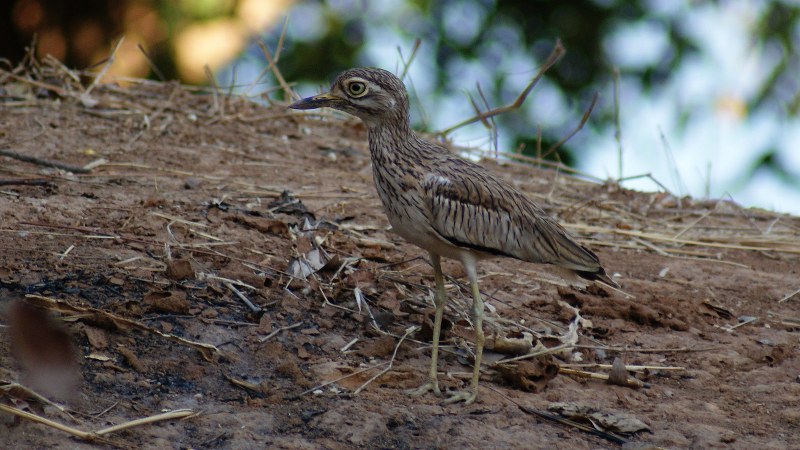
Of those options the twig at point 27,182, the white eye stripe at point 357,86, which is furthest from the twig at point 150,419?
the twig at point 27,182

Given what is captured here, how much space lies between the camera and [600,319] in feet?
16.4

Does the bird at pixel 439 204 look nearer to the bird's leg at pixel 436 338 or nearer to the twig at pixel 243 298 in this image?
the bird's leg at pixel 436 338

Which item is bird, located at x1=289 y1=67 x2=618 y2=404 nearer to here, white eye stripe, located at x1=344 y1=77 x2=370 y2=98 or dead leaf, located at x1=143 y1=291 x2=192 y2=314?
white eye stripe, located at x1=344 y1=77 x2=370 y2=98

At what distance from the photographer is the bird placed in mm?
4121

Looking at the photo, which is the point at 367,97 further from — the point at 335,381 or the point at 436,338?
the point at 335,381

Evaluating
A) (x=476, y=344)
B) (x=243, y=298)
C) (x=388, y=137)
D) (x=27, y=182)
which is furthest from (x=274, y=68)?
(x=476, y=344)

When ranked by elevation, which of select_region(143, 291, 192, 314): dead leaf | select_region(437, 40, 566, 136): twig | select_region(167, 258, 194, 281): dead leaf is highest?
select_region(437, 40, 566, 136): twig

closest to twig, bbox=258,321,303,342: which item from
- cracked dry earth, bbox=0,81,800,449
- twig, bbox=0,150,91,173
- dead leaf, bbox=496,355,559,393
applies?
cracked dry earth, bbox=0,81,800,449

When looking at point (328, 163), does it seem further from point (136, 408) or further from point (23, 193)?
point (136, 408)

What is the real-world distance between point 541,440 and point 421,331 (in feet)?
3.48

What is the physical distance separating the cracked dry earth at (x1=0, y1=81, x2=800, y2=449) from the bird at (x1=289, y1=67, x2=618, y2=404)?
1.30ft

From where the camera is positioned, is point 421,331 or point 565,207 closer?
point 421,331

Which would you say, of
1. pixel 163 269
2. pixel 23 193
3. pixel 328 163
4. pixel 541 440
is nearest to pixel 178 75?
pixel 328 163

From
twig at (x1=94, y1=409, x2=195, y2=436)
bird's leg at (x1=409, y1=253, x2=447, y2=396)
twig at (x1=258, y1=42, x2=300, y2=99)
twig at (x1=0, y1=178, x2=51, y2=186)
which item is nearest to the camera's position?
twig at (x1=94, y1=409, x2=195, y2=436)
